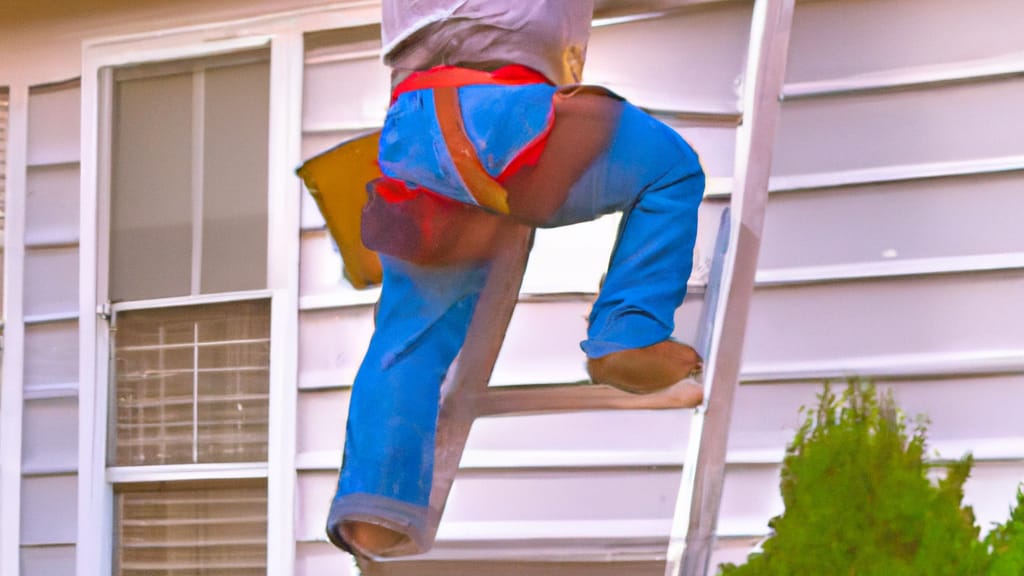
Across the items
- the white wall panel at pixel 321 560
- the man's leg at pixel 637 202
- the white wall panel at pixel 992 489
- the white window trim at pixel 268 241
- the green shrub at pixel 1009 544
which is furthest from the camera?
the white window trim at pixel 268 241

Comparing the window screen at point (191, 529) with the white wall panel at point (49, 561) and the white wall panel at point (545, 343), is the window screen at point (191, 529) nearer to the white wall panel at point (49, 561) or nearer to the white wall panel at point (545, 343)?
the white wall panel at point (49, 561)

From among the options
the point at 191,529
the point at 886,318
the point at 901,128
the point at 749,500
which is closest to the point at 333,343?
the point at 191,529

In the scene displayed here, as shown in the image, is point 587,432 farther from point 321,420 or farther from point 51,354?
point 51,354

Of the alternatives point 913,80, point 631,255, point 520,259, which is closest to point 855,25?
point 913,80

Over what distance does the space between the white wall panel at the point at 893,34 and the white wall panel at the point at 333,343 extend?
120 cm

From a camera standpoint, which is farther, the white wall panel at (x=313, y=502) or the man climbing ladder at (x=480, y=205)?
the white wall panel at (x=313, y=502)

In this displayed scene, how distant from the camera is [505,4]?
9.62 ft

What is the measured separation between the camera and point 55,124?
3.53m

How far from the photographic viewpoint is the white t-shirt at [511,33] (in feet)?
9.62

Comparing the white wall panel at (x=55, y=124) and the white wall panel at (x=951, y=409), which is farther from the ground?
the white wall panel at (x=55, y=124)

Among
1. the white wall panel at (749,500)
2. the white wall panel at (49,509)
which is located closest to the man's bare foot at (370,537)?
the white wall panel at (749,500)

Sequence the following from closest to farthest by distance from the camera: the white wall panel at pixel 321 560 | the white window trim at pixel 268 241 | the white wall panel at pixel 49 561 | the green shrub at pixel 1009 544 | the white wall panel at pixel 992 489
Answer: the green shrub at pixel 1009 544 → the white wall panel at pixel 992 489 → the white wall panel at pixel 321 560 → the white window trim at pixel 268 241 → the white wall panel at pixel 49 561

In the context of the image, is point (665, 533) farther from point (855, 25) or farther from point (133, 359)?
point (133, 359)

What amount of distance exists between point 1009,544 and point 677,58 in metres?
1.29
